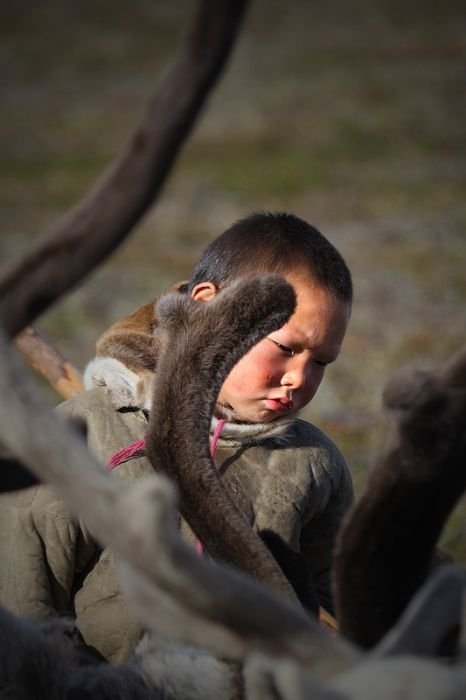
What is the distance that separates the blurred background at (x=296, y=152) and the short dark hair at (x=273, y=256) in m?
0.95

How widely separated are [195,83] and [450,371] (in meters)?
0.61

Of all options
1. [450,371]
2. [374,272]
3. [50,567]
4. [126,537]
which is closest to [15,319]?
[126,537]

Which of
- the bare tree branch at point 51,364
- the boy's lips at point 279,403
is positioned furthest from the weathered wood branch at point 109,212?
the bare tree branch at point 51,364

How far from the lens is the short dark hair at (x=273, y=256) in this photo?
2.71m

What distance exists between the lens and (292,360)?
264cm

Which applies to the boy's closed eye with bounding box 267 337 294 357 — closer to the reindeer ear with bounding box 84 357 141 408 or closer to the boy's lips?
the boy's lips

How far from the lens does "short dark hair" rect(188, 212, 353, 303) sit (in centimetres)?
271

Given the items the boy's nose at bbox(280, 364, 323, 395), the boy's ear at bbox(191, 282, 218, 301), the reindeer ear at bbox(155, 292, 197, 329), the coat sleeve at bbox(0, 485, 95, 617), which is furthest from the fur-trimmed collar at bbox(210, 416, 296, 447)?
the reindeer ear at bbox(155, 292, 197, 329)

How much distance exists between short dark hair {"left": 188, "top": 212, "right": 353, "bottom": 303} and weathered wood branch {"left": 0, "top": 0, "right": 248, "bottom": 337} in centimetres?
110

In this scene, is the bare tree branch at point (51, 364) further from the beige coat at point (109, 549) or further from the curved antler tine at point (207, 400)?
the curved antler tine at point (207, 400)

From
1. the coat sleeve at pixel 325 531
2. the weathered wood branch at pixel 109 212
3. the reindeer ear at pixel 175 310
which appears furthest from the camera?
the coat sleeve at pixel 325 531

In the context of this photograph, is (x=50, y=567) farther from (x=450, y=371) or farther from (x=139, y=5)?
(x=139, y=5)

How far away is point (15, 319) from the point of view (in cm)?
162

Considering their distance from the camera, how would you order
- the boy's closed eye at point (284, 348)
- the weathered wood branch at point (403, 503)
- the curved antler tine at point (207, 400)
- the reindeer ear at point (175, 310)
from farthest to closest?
the boy's closed eye at point (284, 348) < the reindeer ear at point (175, 310) < the curved antler tine at point (207, 400) < the weathered wood branch at point (403, 503)
